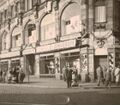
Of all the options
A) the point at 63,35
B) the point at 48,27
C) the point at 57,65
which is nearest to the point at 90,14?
the point at 63,35

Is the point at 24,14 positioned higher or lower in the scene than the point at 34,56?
higher

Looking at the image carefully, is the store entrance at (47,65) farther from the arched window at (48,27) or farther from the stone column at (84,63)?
the stone column at (84,63)

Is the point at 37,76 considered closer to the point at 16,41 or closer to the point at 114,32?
the point at 16,41

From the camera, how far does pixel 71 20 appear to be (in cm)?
2797

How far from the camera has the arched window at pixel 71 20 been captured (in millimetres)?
27328

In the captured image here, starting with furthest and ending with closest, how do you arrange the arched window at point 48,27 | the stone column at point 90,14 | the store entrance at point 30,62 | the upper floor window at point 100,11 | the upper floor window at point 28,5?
the upper floor window at point 28,5 < the store entrance at point 30,62 < the arched window at point 48,27 < the stone column at point 90,14 < the upper floor window at point 100,11

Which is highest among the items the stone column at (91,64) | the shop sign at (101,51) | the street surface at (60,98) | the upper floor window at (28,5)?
the upper floor window at (28,5)

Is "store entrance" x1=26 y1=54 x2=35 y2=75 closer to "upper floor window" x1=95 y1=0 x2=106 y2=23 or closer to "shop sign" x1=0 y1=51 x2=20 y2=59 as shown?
"shop sign" x1=0 y1=51 x2=20 y2=59

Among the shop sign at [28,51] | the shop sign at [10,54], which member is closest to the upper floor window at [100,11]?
the shop sign at [28,51]

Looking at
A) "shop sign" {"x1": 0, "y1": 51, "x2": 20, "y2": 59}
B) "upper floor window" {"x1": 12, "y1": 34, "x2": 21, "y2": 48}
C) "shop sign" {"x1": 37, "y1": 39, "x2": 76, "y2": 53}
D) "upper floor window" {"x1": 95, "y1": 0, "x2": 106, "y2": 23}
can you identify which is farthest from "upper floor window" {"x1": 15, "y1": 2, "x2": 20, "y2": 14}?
"upper floor window" {"x1": 95, "y1": 0, "x2": 106, "y2": 23}

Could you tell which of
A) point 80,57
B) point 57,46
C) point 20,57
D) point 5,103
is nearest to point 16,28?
point 20,57

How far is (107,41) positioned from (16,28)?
16919 mm

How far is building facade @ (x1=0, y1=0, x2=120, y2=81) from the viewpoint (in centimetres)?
2533

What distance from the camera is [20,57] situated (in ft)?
122
